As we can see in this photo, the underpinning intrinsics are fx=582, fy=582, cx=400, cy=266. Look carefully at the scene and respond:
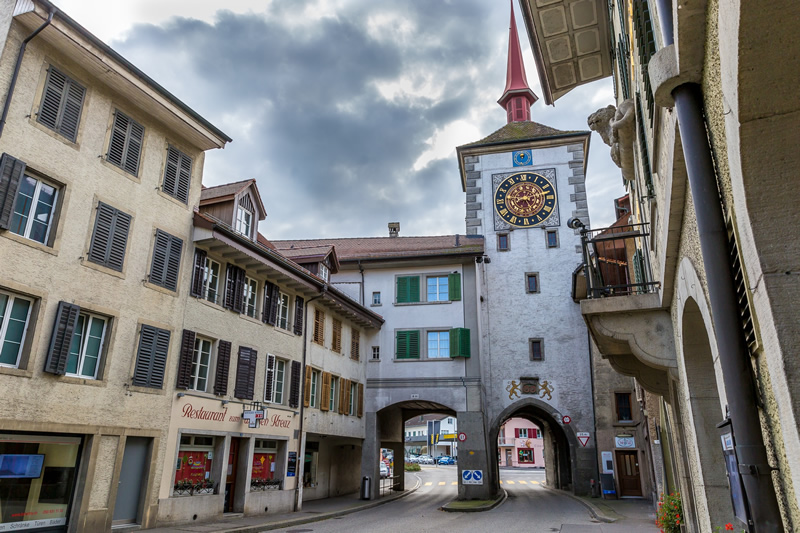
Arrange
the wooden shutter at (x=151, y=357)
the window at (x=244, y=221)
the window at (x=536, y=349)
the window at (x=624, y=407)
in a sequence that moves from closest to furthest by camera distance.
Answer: the wooden shutter at (x=151, y=357) → the window at (x=244, y=221) → the window at (x=624, y=407) → the window at (x=536, y=349)

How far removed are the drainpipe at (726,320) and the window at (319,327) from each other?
20.2 m

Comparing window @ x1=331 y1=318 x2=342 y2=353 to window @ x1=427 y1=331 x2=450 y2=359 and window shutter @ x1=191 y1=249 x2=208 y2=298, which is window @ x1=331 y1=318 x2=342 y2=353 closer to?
window @ x1=427 y1=331 x2=450 y2=359

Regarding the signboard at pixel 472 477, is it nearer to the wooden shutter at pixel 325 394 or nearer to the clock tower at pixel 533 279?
the clock tower at pixel 533 279

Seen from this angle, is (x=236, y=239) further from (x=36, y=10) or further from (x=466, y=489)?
(x=466, y=489)

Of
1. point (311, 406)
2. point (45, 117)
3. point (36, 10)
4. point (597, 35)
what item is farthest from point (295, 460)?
point (597, 35)

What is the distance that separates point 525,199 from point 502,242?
2.71 metres

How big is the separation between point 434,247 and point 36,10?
70.9ft

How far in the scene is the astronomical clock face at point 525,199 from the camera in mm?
30375

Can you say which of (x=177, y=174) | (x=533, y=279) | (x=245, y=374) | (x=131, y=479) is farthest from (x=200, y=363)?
(x=533, y=279)

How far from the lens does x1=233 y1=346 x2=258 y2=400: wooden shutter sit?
1755 cm

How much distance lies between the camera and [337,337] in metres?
24.7

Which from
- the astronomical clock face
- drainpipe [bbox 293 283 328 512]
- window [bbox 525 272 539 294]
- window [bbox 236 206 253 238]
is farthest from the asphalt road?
the astronomical clock face

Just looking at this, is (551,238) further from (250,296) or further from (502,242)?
(250,296)

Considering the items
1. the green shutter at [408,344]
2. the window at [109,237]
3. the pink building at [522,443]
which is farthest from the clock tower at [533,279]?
the pink building at [522,443]
